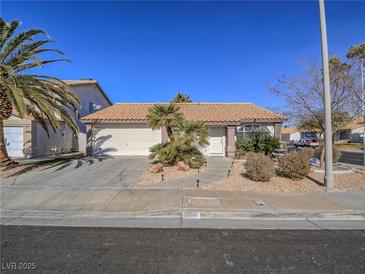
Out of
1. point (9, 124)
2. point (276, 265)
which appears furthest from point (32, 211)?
point (9, 124)

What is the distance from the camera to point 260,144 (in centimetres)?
1647

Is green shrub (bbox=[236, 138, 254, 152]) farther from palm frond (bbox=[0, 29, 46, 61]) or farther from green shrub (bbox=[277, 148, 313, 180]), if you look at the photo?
palm frond (bbox=[0, 29, 46, 61])

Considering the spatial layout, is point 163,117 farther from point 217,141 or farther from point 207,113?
point 207,113

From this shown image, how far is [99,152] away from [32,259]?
15666 mm

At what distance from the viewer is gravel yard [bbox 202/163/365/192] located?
906cm

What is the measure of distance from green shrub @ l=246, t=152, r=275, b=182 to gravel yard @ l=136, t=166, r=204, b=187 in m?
2.76

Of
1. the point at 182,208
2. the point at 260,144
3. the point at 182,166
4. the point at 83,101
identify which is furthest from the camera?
the point at 83,101

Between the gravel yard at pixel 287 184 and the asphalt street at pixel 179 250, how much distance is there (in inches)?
147

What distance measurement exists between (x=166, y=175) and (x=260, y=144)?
26.2 ft

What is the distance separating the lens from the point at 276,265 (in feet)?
12.8

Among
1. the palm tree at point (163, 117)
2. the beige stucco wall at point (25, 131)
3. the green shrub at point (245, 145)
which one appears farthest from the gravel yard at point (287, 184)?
the beige stucco wall at point (25, 131)

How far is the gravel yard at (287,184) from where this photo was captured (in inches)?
357

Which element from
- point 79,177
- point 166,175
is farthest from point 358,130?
point 79,177

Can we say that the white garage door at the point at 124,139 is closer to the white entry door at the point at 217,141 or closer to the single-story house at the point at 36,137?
the single-story house at the point at 36,137
